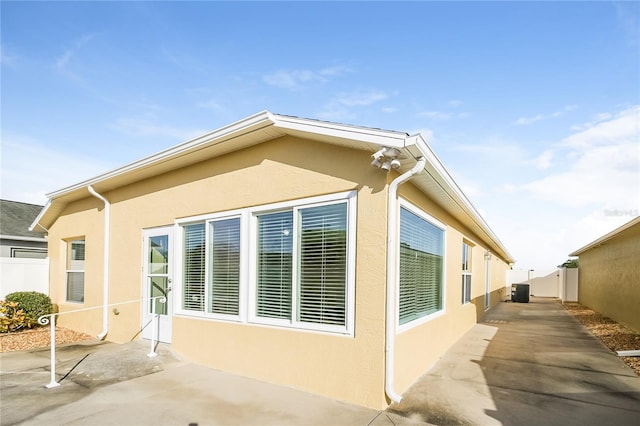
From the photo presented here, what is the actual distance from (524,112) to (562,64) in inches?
48.7

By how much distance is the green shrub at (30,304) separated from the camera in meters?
9.23

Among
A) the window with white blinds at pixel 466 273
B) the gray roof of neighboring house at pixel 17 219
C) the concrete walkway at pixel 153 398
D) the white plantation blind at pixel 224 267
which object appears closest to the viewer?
the concrete walkway at pixel 153 398

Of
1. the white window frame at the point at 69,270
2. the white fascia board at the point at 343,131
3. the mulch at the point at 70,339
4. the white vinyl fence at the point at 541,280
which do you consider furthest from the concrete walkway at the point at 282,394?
the white vinyl fence at the point at 541,280

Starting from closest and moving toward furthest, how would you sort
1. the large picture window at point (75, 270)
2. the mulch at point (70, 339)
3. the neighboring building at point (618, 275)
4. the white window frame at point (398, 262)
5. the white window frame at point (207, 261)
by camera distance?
the white window frame at point (398, 262) < the white window frame at point (207, 261) < the mulch at point (70, 339) < the large picture window at point (75, 270) < the neighboring building at point (618, 275)

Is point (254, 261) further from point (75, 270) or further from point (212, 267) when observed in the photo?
point (75, 270)

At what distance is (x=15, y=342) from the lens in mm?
7852

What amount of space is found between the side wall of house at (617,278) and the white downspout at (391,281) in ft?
29.1

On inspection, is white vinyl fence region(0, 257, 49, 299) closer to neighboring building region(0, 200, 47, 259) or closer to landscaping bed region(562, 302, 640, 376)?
neighboring building region(0, 200, 47, 259)

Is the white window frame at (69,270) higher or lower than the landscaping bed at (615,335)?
higher

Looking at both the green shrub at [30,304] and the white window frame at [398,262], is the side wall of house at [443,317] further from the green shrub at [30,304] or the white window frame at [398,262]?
the green shrub at [30,304]

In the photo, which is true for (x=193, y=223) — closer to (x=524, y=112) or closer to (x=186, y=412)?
(x=186, y=412)

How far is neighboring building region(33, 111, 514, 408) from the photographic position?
438 centimetres

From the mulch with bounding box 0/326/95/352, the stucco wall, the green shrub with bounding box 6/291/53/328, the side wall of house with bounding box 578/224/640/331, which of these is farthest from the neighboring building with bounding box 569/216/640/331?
the green shrub with bounding box 6/291/53/328

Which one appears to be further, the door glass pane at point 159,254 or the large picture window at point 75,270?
the large picture window at point 75,270
